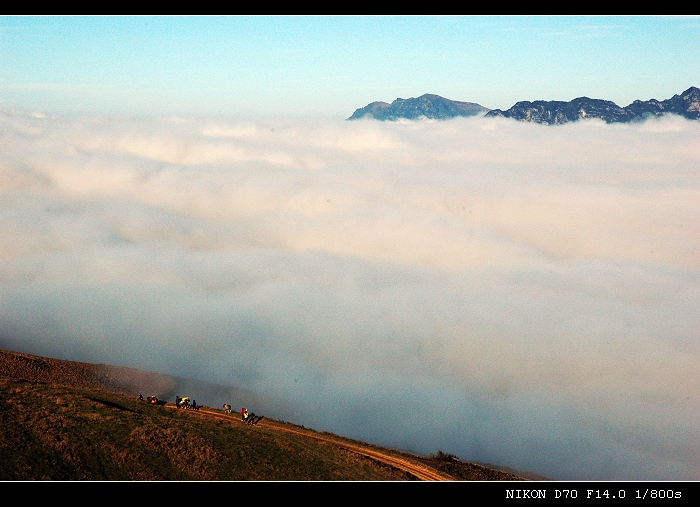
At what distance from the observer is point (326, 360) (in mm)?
156875

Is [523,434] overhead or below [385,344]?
below

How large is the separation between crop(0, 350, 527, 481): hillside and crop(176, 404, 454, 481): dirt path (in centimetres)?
11

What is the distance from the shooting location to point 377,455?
164 feet

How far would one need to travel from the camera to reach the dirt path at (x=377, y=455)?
151 ft

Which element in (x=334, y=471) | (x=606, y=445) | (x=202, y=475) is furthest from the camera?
(x=606, y=445)

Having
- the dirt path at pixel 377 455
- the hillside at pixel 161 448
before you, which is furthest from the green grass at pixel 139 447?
the dirt path at pixel 377 455

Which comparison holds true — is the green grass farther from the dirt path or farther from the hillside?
the dirt path

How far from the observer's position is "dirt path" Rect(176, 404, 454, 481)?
46.1 m

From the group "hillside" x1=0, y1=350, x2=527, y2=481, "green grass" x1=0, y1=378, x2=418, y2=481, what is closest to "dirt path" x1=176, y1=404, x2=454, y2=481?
"hillside" x1=0, y1=350, x2=527, y2=481

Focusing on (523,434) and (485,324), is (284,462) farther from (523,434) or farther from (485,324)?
(485,324)

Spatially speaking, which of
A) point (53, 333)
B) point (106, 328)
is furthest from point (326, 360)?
point (53, 333)

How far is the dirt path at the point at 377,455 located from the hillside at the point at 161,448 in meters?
0.11

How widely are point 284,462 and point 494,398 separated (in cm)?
10766
